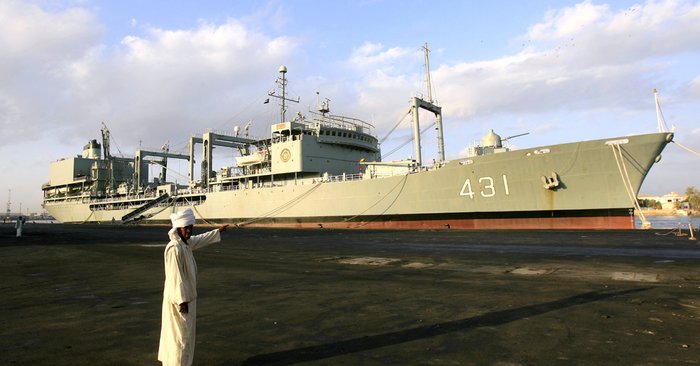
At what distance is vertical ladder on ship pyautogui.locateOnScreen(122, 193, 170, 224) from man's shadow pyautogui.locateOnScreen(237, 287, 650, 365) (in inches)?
1738

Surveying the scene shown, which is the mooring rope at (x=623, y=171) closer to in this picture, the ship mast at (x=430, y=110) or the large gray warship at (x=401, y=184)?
the large gray warship at (x=401, y=184)

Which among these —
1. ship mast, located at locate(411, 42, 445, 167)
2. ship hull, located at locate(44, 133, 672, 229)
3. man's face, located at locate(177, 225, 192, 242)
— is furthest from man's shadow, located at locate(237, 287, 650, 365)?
→ ship mast, located at locate(411, 42, 445, 167)

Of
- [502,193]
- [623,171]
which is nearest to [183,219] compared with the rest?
[502,193]

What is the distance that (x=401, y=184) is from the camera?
25.0 m

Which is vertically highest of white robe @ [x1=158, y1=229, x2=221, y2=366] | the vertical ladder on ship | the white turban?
the vertical ladder on ship

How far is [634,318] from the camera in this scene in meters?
4.30

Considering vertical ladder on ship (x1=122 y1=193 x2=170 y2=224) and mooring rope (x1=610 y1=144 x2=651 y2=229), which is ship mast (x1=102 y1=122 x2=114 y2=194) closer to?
vertical ladder on ship (x1=122 y1=193 x2=170 y2=224)

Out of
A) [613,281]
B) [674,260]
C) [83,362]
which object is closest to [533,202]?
[674,260]

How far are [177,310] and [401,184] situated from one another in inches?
885

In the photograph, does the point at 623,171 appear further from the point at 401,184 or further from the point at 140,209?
the point at 140,209

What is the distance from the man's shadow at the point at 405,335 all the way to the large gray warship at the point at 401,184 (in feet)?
54.6

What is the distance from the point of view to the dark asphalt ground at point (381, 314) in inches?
132

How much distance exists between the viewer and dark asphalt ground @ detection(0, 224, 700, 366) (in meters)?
3.36

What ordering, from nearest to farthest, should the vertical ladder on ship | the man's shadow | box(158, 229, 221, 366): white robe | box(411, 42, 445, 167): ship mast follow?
1. box(158, 229, 221, 366): white robe
2. the man's shadow
3. box(411, 42, 445, 167): ship mast
4. the vertical ladder on ship
